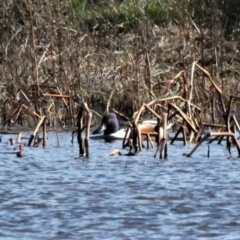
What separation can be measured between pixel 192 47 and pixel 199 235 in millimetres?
10141

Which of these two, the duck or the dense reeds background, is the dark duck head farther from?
the dense reeds background

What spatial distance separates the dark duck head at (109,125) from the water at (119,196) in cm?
298

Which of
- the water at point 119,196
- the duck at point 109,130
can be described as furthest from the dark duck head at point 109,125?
the water at point 119,196

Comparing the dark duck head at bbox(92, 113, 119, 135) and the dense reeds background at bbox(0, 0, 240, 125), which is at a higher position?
the dense reeds background at bbox(0, 0, 240, 125)

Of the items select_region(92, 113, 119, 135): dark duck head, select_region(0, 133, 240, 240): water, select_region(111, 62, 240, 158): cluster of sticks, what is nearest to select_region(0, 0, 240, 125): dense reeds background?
select_region(92, 113, 119, 135): dark duck head

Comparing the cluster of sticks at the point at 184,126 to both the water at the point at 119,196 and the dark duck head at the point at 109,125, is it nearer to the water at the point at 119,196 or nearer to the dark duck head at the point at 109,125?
the water at the point at 119,196

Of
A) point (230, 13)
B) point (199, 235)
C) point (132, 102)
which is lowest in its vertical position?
point (199, 235)

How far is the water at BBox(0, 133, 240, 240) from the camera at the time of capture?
28.4 ft

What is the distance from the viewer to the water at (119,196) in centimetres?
866

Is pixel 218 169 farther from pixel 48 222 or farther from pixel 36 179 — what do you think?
pixel 48 222

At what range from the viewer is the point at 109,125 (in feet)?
58.3

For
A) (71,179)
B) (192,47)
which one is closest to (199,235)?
(71,179)

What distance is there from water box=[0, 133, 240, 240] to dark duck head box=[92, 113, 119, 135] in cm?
298

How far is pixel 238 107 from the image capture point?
69.9 ft
